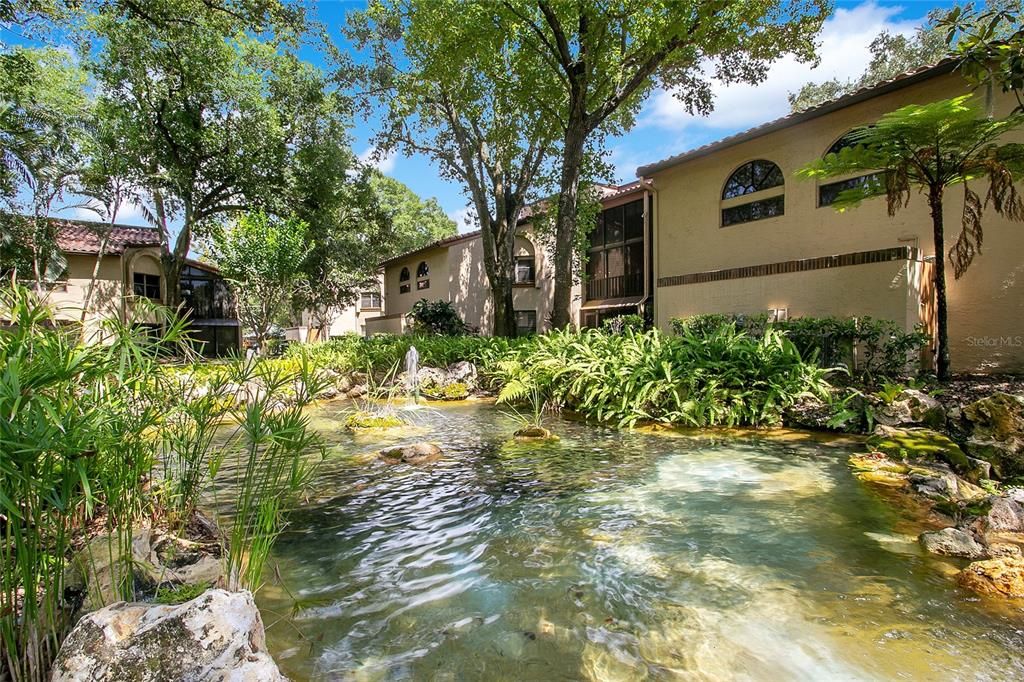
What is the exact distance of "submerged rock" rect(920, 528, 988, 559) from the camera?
3.44 m

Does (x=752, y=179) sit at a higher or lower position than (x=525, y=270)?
higher

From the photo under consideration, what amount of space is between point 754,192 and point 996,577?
1262cm

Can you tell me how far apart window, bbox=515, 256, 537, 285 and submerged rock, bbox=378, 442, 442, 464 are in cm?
1529

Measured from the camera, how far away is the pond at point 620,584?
8.13ft

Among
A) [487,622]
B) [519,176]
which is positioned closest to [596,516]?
[487,622]

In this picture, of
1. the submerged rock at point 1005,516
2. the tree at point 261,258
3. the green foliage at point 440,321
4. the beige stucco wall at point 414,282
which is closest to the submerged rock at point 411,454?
the submerged rock at point 1005,516

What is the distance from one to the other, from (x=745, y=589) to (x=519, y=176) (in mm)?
16130

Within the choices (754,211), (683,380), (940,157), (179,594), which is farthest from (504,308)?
(179,594)

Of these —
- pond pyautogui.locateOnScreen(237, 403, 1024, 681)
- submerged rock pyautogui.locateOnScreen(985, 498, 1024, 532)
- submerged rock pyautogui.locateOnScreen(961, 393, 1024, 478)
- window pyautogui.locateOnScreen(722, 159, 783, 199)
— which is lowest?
pond pyautogui.locateOnScreen(237, 403, 1024, 681)

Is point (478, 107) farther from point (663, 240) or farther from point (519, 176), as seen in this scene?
point (663, 240)

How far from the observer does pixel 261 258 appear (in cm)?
1745

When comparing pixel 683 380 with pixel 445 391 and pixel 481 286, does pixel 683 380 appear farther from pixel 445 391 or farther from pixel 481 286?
pixel 481 286

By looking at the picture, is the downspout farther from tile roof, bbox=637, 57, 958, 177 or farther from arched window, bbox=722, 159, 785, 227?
arched window, bbox=722, 159, 785, 227

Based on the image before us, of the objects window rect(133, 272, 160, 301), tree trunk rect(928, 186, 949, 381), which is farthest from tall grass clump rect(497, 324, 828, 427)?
window rect(133, 272, 160, 301)
